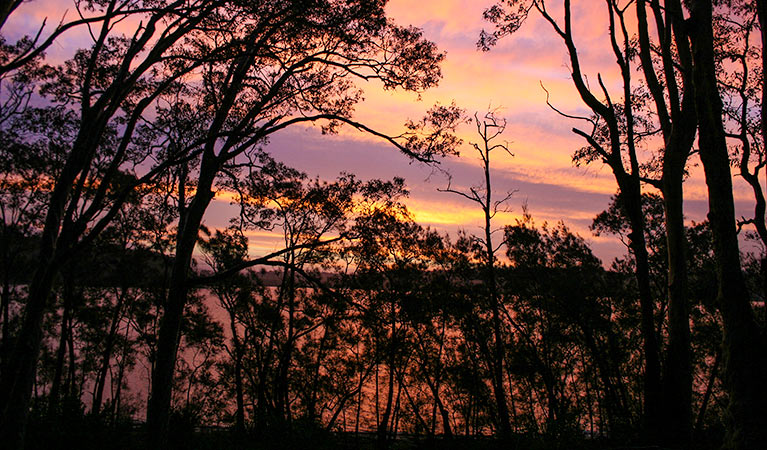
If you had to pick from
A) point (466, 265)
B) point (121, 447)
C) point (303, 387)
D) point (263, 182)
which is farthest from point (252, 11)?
point (303, 387)

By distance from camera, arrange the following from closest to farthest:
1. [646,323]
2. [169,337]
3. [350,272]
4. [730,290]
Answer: [730,290]
[646,323]
[169,337]
[350,272]

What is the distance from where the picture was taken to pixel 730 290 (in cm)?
562

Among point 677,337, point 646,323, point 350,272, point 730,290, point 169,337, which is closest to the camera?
point 730,290

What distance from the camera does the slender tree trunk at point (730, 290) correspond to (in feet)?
17.4


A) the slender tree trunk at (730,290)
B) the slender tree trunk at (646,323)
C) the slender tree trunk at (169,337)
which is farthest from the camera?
the slender tree trunk at (169,337)

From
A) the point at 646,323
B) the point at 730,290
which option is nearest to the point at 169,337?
the point at 646,323

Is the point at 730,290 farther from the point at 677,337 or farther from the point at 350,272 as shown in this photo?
the point at 350,272

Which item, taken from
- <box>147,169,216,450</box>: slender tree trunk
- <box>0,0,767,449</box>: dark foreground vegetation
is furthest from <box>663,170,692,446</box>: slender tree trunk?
<box>147,169,216,450</box>: slender tree trunk

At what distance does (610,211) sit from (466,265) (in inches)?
326

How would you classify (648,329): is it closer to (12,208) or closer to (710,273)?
(710,273)

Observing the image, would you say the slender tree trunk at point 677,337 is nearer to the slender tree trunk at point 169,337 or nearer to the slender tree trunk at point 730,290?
the slender tree trunk at point 730,290

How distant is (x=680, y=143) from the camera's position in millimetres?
8141

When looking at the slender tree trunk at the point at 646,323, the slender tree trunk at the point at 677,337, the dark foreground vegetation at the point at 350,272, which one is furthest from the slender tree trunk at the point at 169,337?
the slender tree trunk at the point at 677,337

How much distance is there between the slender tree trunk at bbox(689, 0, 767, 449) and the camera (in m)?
5.32
